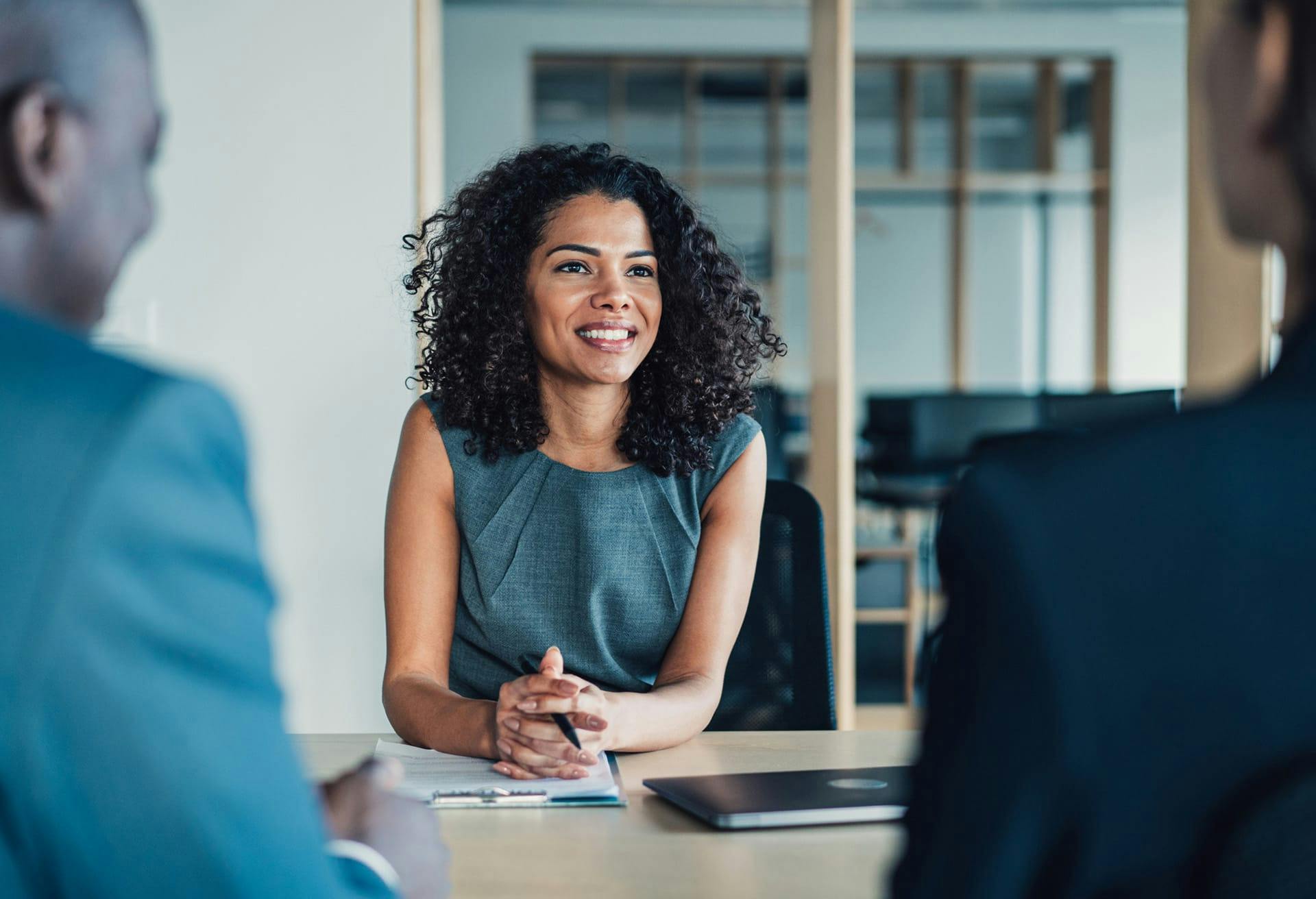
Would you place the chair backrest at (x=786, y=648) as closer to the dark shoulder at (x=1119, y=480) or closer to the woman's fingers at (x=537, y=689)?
the woman's fingers at (x=537, y=689)

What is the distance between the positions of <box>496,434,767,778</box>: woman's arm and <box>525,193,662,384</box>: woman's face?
250 millimetres

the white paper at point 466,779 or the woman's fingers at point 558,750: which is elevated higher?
the woman's fingers at point 558,750

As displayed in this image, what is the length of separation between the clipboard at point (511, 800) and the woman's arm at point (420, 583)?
0.82 ft

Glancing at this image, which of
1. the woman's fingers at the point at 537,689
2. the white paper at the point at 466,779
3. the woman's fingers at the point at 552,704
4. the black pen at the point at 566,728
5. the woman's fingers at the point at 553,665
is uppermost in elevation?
the woman's fingers at the point at 553,665

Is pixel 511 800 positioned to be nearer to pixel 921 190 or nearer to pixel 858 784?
pixel 858 784

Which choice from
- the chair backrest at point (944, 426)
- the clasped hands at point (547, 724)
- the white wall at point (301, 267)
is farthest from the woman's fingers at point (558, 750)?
the chair backrest at point (944, 426)

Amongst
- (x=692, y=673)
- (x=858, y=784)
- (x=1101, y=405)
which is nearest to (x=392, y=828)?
(x=858, y=784)

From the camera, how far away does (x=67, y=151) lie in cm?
59

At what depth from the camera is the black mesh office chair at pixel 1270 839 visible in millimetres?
513

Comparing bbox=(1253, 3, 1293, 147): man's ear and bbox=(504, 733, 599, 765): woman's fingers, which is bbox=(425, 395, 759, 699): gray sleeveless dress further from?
bbox=(1253, 3, 1293, 147): man's ear

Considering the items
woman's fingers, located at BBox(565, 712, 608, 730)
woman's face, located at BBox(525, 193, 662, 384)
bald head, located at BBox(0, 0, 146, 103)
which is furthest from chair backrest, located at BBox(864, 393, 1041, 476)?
bald head, located at BBox(0, 0, 146, 103)

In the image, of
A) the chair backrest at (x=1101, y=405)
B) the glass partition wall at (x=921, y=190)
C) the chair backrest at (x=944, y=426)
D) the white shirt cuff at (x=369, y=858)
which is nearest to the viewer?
the white shirt cuff at (x=369, y=858)

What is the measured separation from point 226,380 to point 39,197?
7.84 feet

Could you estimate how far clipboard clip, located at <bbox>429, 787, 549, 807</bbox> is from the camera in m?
1.18
